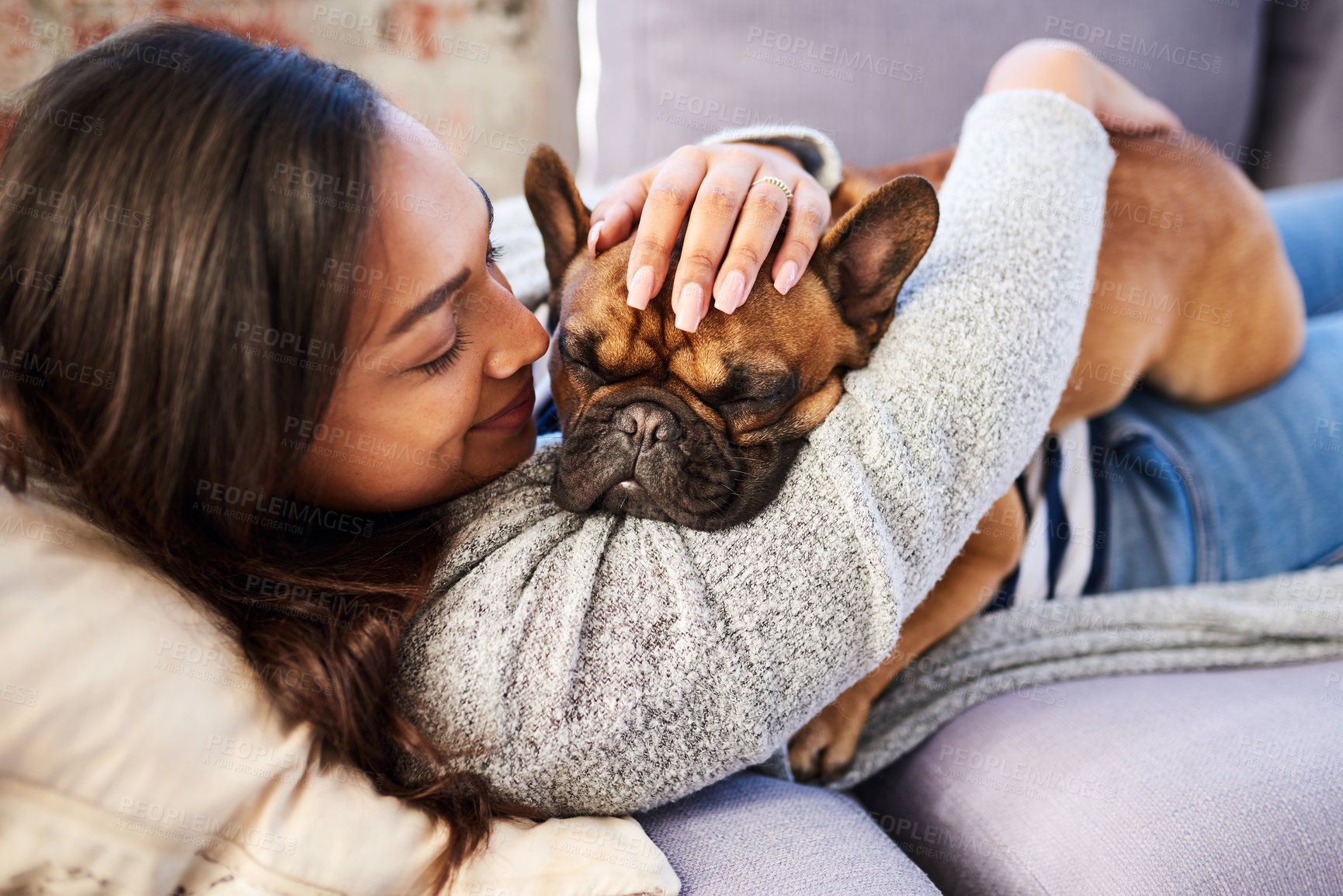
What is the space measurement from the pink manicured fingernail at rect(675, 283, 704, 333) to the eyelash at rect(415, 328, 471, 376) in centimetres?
29

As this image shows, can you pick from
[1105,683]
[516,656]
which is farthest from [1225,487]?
[516,656]

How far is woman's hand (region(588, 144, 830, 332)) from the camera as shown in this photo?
1052 mm

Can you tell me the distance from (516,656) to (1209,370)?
1.79 metres

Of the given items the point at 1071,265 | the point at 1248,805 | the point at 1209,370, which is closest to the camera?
the point at 1248,805

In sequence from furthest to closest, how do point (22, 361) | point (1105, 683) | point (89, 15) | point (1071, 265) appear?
point (89, 15), point (1105, 683), point (1071, 265), point (22, 361)

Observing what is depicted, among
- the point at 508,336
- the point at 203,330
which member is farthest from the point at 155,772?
the point at 508,336

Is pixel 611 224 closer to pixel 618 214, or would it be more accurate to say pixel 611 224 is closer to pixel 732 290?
pixel 618 214

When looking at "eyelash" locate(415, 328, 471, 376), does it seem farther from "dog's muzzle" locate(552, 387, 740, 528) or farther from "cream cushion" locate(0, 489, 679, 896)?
"cream cushion" locate(0, 489, 679, 896)

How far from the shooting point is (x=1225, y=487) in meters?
1.67

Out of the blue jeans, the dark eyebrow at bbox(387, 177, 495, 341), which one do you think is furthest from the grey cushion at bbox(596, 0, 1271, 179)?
the dark eyebrow at bbox(387, 177, 495, 341)

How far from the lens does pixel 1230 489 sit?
5.47 ft

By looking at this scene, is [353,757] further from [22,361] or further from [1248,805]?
[1248,805]

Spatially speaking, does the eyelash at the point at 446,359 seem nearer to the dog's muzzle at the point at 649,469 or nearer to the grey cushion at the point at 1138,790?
the dog's muzzle at the point at 649,469

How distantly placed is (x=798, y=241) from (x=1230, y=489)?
1.20 m
